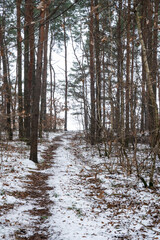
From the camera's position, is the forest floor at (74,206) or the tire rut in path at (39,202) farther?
the forest floor at (74,206)

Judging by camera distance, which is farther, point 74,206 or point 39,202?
point 39,202

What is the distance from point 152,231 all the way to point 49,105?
23.0 m

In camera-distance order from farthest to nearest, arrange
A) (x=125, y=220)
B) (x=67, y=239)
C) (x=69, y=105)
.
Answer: (x=69, y=105), (x=125, y=220), (x=67, y=239)

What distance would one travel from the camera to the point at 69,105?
3031cm

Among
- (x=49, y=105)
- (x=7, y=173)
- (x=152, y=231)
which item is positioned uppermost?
(x=49, y=105)

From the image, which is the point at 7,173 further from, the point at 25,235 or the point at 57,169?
the point at 25,235

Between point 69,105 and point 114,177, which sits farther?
point 69,105

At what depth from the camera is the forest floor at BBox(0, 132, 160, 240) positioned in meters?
3.82

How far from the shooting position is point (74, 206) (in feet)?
16.5

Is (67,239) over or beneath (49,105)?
beneath

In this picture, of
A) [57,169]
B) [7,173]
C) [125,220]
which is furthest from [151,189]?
[7,173]

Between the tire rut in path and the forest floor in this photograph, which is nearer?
the tire rut in path

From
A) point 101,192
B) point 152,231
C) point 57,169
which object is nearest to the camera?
point 152,231

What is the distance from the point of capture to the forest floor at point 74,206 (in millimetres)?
3822
